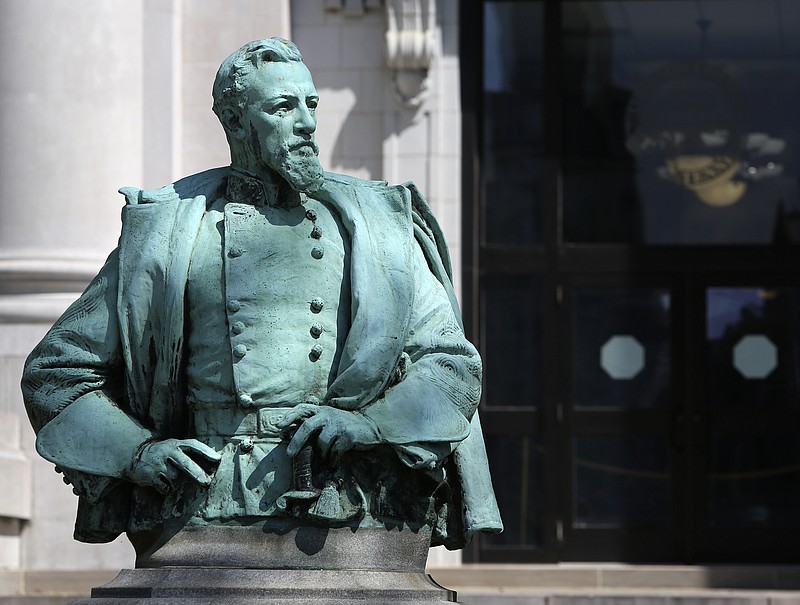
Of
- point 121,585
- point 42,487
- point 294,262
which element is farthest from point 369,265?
point 42,487

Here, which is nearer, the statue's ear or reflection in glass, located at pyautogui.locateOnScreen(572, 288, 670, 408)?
the statue's ear

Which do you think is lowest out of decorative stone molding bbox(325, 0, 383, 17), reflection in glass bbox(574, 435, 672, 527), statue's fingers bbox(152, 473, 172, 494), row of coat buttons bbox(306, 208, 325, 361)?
reflection in glass bbox(574, 435, 672, 527)

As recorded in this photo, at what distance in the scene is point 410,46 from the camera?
13039 millimetres

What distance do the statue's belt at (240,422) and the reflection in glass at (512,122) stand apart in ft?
27.8

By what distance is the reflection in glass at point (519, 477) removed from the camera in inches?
529

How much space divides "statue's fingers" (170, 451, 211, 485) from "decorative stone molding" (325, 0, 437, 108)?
830cm

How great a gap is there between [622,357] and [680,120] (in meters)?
1.63

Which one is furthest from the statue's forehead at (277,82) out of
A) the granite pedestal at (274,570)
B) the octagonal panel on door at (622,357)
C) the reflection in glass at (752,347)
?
the reflection in glass at (752,347)

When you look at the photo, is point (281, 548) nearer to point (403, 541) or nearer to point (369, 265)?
point (403, 541)

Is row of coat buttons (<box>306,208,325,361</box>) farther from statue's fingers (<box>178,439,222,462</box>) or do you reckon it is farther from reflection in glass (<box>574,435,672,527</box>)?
reflection in glass (<box>574,435,672,527</box>)

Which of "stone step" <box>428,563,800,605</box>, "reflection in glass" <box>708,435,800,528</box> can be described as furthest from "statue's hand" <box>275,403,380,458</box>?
"reflection in glass" <box>708,435,800,528</box>

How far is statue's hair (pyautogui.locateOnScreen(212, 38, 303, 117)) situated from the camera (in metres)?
5.17

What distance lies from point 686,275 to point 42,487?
4.45 m

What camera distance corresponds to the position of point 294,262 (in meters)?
5.21
